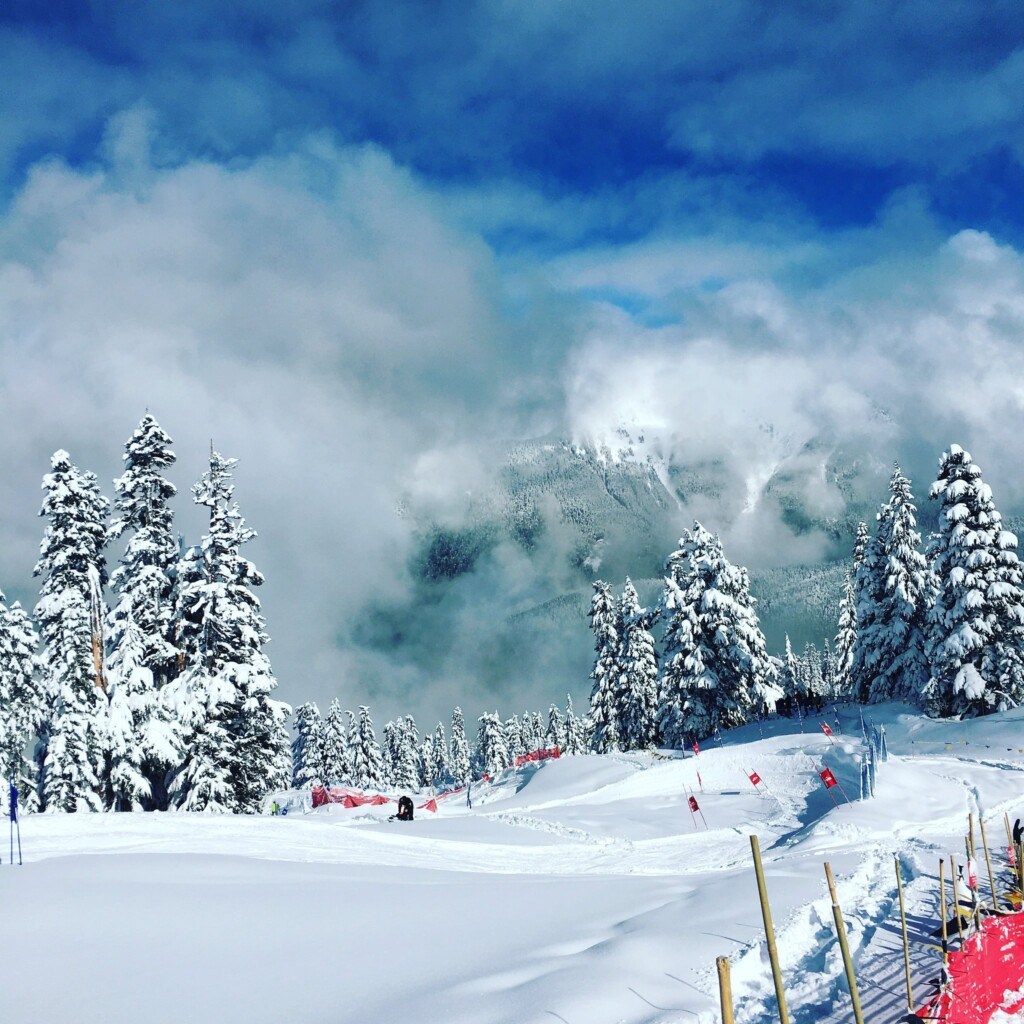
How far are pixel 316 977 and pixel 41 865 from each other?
6.54m

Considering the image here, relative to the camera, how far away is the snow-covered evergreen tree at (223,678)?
2705 centimetres

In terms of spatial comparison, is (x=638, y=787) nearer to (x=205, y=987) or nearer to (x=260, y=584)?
(x=260, y=584)

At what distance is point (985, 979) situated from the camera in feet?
25.0

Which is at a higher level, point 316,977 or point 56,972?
point 56,972

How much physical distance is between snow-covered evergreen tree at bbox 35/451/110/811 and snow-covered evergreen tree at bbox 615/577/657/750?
34483 mm

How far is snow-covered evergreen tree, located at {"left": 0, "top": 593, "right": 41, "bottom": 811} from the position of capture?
30219 millimetres

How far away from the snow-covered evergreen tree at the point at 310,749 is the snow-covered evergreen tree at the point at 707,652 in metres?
40.5

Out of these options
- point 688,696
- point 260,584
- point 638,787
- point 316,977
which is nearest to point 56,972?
point 316,977

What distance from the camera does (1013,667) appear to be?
1351 inches

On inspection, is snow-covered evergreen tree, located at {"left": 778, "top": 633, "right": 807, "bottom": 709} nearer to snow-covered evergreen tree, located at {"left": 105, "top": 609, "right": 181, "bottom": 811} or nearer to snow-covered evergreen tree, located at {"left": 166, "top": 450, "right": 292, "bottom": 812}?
snow-covered evergreen tree, located at {"left": 166, "top": 450, "right": 292, "bottom": 812}

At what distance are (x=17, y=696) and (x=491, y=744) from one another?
80271 millimetres

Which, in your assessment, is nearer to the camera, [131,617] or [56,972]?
[56,972]

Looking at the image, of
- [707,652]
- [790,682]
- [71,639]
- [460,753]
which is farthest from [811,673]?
[71,639]

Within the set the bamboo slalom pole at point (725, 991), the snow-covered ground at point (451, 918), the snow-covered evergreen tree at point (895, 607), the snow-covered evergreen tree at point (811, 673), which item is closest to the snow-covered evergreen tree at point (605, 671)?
the snow-covered evergreen tree at point (895, 607)
